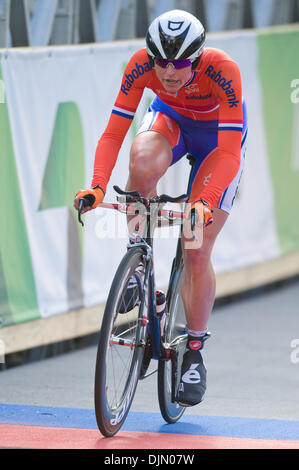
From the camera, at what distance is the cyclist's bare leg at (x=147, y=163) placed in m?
4.44

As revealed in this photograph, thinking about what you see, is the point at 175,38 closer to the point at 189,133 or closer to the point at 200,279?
the point at 189,133

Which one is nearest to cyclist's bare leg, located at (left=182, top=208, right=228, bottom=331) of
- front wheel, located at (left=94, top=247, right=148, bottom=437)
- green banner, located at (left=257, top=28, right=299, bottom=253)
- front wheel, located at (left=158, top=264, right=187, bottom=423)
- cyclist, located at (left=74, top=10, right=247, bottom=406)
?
cyclist, located at (left=74, top=10, right=247, bottom=406)

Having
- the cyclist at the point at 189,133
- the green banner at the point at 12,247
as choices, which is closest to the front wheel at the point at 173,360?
the cyclist at the point at 189,133

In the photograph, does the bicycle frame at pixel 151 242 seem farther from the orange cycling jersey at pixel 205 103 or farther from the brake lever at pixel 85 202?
the orange cycling jersey at pixel 205 103

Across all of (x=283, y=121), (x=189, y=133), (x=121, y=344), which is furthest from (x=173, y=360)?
(x=283, y=121)

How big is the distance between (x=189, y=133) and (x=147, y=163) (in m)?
0.42

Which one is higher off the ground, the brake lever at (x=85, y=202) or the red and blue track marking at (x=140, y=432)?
the brake lever at (x=85, y=202)

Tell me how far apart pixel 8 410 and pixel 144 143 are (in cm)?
151

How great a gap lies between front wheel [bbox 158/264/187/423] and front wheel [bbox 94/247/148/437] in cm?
23

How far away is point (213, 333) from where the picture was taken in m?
7.18

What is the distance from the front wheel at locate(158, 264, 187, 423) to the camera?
4.64m

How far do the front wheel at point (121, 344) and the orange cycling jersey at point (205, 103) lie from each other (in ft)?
1.42
